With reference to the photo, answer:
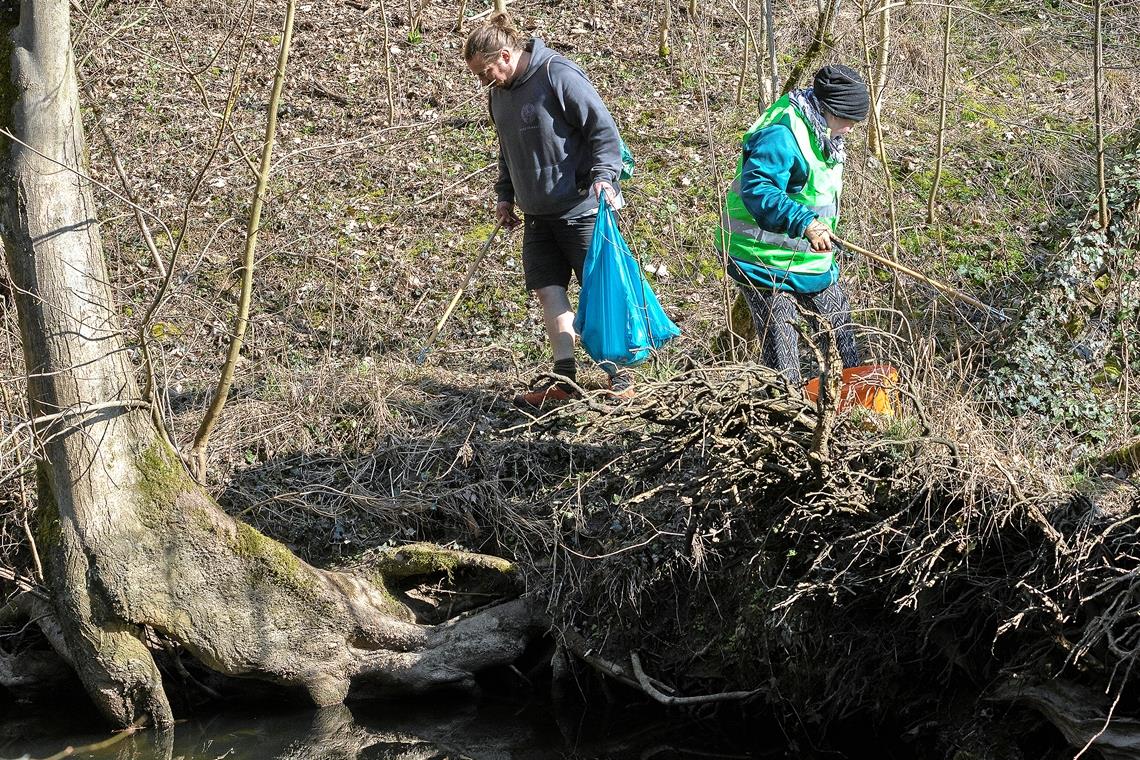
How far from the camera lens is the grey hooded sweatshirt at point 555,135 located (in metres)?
5.64

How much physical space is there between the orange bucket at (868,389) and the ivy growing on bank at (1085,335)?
3.81 feet

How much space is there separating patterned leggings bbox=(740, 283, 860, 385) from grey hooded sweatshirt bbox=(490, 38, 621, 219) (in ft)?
3.22

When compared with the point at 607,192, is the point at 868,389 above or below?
below

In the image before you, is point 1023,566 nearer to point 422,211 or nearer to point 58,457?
point 58,457

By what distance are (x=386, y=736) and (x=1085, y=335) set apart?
4427 millimetres

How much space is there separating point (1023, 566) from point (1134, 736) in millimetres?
708

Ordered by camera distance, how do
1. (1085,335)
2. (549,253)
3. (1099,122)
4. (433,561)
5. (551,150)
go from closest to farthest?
(551,150)
(433,561)
(549,253)
(1099,122)
(1085,335)

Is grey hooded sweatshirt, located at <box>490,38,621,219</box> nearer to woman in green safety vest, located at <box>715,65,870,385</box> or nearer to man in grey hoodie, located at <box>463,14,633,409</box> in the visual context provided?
man in grey hoodie, located at <box>463,14,633,409</box>

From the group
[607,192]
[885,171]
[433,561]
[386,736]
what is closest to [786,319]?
[607,192]

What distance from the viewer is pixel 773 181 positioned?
5074mm

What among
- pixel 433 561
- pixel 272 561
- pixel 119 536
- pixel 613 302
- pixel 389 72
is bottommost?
pixel 433 561

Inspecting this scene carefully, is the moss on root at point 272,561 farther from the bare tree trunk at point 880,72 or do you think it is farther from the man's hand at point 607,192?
the bare tree trunk at point 880,72

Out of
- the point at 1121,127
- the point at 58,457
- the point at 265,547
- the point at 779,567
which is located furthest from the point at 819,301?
the point at 1121,127

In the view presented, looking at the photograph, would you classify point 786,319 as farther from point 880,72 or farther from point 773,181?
point 880,72
